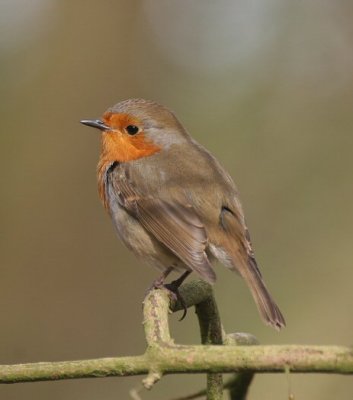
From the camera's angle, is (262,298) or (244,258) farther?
(244,258)

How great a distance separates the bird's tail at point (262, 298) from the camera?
345 cm

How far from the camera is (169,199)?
414 cm

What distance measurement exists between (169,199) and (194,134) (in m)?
3.90

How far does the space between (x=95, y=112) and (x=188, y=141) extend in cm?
334

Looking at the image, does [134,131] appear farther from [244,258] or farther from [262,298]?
[262,298]

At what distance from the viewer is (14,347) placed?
19.2 feet

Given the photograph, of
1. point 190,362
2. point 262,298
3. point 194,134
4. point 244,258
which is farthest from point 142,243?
point 194,134

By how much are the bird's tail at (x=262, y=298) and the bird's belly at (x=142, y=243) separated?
39 centimetres

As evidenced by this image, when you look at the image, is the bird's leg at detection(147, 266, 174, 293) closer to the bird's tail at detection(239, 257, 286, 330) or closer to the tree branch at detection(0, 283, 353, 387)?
the bird's tail at detection(239, 257, 286, 330)

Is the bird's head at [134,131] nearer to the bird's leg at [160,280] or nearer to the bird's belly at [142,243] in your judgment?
the bird's belly at [142,243]

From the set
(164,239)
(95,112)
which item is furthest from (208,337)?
(95,112)

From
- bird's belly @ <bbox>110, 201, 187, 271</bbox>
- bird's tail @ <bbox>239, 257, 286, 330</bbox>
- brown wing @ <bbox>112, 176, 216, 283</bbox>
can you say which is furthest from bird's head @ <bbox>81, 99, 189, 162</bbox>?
bird's tail @ <bbox>239, 257, 286, 330</bbox>

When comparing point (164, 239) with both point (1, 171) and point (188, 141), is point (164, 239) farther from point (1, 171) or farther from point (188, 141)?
point (1, 171)

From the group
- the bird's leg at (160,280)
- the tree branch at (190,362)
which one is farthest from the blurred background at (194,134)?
the tree branch at (190,362)
